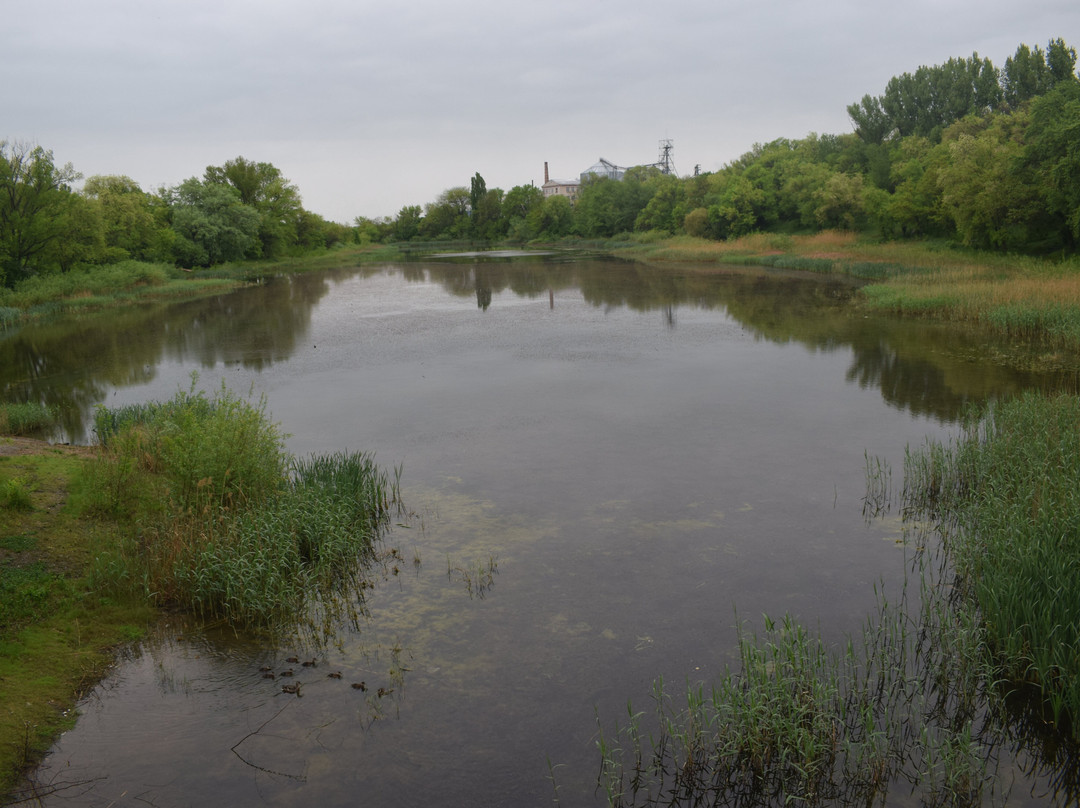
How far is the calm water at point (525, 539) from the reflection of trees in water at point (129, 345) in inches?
9.2

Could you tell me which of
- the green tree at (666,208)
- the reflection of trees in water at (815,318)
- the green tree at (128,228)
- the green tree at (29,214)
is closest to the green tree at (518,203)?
the green tree at (666,208)

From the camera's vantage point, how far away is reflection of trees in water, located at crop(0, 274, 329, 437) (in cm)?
1848

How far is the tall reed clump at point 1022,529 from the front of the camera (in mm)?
6008

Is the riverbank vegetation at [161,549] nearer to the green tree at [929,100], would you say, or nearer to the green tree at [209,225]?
the green tree at [209,225]

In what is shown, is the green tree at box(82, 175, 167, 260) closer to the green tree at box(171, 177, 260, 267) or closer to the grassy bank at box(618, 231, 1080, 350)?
the green tree at box(171, 177, 260, 267)

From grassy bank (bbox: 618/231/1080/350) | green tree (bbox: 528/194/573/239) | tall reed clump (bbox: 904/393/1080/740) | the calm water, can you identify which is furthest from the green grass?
green tree (bbox: 528/194/573/239)

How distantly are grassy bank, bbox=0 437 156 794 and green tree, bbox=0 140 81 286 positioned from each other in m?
34.0

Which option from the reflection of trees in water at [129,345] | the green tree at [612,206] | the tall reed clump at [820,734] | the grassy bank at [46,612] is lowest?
the tall reed clump at [820,734]

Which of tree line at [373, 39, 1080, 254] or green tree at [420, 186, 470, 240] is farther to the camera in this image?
green tree at [420, 186, 470, 240]

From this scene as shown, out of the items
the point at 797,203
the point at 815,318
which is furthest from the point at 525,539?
the point at 797,203

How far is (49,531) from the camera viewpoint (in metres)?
8.70

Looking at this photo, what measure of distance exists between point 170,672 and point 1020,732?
7.27 m

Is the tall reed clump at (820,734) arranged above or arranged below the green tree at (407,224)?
below

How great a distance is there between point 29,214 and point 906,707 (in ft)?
147
